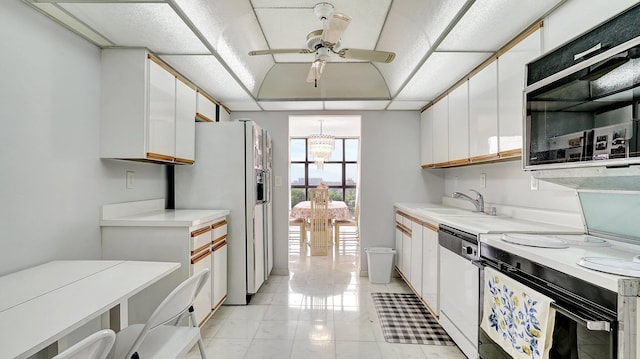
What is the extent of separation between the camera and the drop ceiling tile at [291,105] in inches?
137

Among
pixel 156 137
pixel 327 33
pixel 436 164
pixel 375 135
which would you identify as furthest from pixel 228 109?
pixel 436 164

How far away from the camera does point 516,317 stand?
1.30 m

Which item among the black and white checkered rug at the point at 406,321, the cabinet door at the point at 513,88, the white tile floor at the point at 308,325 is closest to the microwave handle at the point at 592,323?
the cabinet door at the point at 513,88

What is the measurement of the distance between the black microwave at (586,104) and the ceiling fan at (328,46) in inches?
35.4

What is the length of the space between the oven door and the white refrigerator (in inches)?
92.4

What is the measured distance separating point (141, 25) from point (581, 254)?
8.36 ft

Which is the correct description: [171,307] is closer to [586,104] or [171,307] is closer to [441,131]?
[586,104]

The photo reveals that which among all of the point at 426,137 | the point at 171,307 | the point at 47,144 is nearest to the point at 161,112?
the point at 47,144

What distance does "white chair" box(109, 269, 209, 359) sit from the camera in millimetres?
1193

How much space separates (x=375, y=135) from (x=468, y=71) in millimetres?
1479

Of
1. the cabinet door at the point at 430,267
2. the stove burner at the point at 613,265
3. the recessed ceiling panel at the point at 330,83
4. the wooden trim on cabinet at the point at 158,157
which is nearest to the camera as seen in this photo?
the stove burner at the point at 613,265

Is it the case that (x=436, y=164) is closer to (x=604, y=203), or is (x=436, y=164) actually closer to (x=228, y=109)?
(x=604, y=203)

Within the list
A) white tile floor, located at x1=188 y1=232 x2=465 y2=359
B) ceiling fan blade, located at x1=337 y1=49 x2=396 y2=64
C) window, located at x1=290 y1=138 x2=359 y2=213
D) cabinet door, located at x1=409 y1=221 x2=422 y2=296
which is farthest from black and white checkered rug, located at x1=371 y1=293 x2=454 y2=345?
window, located at x1=290 y1=138 x2=359 y2=213

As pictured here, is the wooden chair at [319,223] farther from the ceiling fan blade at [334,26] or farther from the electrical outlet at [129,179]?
the ceiling fan blade at [334,26]
